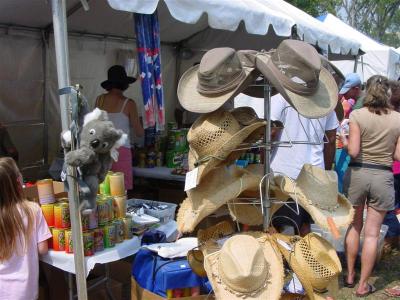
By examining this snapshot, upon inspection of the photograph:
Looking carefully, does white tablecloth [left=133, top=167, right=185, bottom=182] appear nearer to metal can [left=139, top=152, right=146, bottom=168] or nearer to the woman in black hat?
metal can [left=139, top=152, right=146, bottom=168]

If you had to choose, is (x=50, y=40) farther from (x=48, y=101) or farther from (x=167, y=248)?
(x=167, y=248)

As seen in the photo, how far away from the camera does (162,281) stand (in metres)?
2.28

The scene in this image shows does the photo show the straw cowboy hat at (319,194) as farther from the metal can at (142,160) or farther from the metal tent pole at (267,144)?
the metal can at (142,160)

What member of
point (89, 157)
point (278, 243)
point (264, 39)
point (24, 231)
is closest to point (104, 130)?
point (89, 157)

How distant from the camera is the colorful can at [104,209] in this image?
2.45 metres

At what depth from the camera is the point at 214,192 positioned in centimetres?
184

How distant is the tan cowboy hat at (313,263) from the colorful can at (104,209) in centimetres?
104

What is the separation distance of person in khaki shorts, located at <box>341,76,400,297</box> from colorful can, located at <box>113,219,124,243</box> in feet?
5.88

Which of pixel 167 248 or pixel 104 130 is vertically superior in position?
pixel 104 130

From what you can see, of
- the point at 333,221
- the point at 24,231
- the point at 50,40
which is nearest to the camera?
the point at 333,221

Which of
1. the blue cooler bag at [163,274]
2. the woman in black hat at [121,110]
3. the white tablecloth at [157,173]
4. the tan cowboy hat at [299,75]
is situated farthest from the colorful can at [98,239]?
→ the white tablecloth at [157,173]

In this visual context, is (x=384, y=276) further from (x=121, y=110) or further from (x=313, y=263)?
(x=121, y=110)

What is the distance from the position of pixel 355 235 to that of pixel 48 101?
378 centimetres

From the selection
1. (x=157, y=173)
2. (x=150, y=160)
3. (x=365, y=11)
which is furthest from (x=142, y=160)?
(x=365, y=11)
